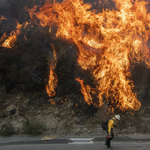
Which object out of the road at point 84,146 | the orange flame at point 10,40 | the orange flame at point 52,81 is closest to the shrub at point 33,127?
the road at point 84,146

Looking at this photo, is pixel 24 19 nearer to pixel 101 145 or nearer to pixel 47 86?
pixel 47 86

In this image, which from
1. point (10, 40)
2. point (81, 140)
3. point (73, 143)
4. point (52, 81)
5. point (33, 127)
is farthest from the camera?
point (10, 40)

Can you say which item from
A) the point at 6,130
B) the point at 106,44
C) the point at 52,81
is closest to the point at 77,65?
the point at 52,81

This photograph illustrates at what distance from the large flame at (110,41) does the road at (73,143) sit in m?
2.32

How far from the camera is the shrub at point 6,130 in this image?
30.6ft

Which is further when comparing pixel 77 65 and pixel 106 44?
pixel 77 65

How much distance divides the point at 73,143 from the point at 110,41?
5685 mm

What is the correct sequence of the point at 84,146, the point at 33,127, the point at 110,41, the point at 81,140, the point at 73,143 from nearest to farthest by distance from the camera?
1. the point at 84,146
2. the point at 73,143
3. the point at 81,140
4. the point at 33,127
5. the point at 110,41

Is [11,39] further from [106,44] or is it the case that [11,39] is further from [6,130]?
[106,44]

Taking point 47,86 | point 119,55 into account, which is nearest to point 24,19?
point 47,86

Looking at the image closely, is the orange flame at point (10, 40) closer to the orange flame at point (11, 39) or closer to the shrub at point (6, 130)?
the orange flame at point (11, 39)

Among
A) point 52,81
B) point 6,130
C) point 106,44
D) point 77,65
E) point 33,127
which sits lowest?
point 6,130

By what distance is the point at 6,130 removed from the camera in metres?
9.38

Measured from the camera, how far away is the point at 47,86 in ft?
39.6
